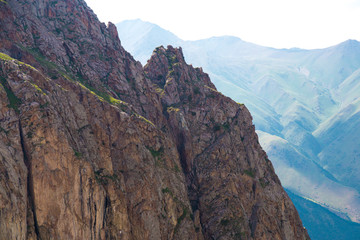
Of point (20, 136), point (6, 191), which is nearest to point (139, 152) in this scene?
point (20, 136)

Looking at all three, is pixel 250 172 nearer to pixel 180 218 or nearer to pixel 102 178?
pixel 180 218

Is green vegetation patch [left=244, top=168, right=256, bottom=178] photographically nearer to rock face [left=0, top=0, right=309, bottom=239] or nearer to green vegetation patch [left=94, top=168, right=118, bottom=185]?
rock face [left=0, top=0, right=309, bottom=239]

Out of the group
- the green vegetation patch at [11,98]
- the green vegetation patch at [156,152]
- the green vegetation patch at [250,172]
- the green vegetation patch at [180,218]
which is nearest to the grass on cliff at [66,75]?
the green vegetation patch at [156,152]

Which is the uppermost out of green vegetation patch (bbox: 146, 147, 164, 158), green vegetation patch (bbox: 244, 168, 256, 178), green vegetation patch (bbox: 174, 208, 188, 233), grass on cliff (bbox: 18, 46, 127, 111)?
grass on cliff (bbox: 18, 46, 127, 111)

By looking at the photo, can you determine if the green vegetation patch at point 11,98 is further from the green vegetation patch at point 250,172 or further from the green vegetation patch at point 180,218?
the green vegetation patch at point 250,172

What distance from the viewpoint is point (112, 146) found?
92875 mm

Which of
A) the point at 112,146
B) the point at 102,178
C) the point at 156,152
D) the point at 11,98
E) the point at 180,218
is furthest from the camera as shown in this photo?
the point at 156,152

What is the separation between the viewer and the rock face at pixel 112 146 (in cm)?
7000

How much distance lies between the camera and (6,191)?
60562 millimetres

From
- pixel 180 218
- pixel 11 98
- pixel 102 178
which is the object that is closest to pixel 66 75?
pixel 11 98

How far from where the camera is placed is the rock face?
7000cm

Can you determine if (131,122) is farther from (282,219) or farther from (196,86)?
(282,219)

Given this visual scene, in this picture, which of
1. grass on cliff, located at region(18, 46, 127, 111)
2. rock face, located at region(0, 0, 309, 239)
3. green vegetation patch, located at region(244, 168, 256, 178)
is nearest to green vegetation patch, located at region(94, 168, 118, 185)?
rock face, located at region(0, 0, 309, 239)

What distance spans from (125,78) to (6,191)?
69.9 metres
